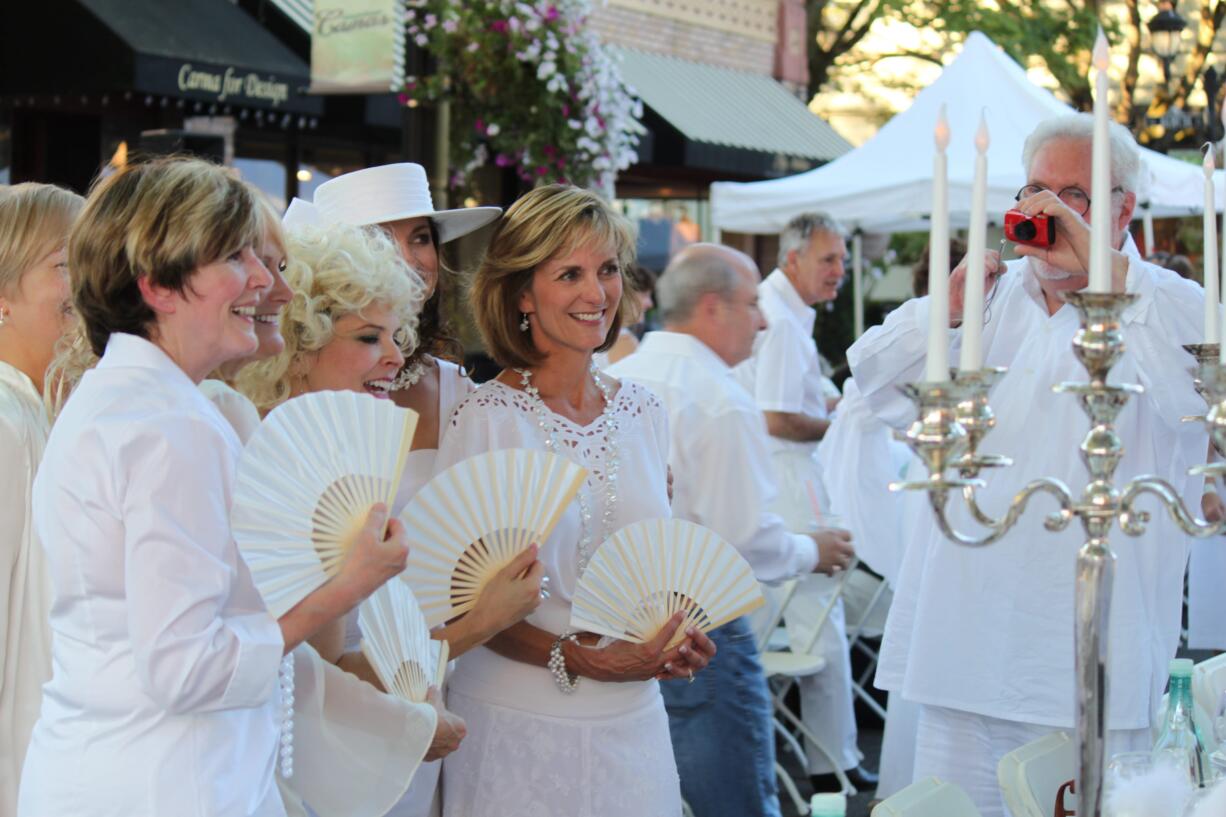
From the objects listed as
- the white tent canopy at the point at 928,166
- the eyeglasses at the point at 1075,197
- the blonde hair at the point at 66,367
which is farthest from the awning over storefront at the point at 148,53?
the eyeglasses at the point at 1075,197

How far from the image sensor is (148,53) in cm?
757

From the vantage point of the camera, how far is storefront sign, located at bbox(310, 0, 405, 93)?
21.5ft

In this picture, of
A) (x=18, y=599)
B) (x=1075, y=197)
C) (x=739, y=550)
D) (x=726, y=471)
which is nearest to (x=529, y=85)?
(x=726, y=471)

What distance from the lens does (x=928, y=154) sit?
926cm

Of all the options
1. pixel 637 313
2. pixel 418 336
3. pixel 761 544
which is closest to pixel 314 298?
pixel 418 336

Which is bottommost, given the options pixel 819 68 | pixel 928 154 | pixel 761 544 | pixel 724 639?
pixel 724 639

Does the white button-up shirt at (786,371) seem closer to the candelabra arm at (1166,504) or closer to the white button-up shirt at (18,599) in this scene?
the white button-up shirt at (18,599)

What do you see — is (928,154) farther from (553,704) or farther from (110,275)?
(110,275)

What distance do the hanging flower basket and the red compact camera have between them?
4.54m

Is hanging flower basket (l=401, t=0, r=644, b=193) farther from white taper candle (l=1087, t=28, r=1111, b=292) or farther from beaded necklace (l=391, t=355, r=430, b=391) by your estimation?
white taper candle (l=1087, t=28, r=1111, b=292)

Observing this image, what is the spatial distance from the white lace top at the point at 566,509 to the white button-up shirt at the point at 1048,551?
574 millimetres

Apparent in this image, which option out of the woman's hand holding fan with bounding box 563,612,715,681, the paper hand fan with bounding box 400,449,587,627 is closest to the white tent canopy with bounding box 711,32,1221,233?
the woman's hand holding fan with bounding box 563,612,715,681

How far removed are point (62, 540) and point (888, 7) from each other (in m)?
20.7

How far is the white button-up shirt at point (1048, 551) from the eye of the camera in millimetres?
2848
